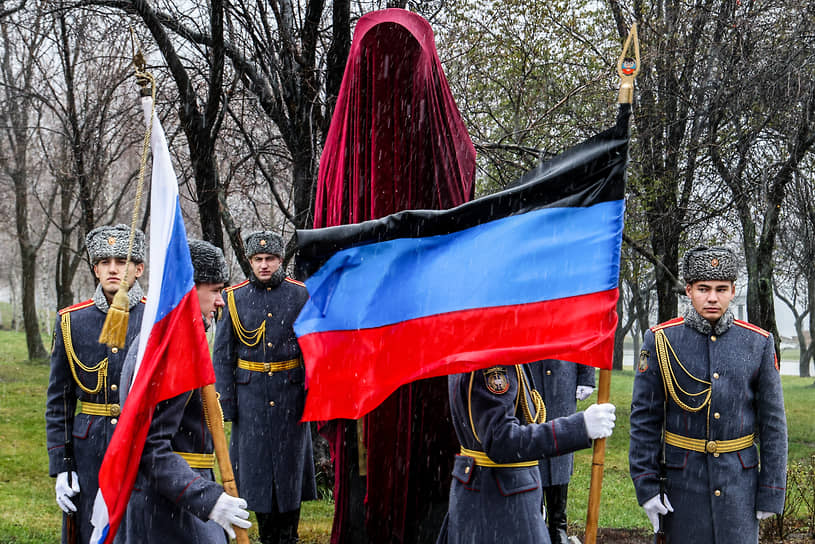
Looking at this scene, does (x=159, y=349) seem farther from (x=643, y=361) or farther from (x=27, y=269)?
(x=27, y=269)

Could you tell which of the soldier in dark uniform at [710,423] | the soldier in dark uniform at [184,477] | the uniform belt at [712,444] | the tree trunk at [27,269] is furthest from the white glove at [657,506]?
the tree trunk at [27,269]

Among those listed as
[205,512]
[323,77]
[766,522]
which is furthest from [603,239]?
[323,77]

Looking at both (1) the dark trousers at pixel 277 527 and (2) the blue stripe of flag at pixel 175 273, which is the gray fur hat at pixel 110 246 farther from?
(1) the dark trousers at pixel 277 527

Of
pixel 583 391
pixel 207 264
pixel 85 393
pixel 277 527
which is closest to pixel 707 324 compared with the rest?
pixel 583 391

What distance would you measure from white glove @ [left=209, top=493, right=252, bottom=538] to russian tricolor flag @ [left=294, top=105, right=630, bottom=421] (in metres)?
Result: 0.45

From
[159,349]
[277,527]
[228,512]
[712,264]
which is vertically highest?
[712,264]

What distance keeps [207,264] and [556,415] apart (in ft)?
11.9

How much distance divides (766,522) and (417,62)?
4454mm

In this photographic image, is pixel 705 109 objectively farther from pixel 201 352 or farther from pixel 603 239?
pixel 201 352

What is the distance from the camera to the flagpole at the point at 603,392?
2.65 metres

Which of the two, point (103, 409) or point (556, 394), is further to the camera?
point (556, 394)

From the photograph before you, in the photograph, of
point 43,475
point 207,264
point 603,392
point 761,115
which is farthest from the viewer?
point 43,475

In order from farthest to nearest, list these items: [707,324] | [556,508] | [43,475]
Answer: [43,475] → [556,508] → [707,324]

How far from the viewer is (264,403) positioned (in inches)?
219
